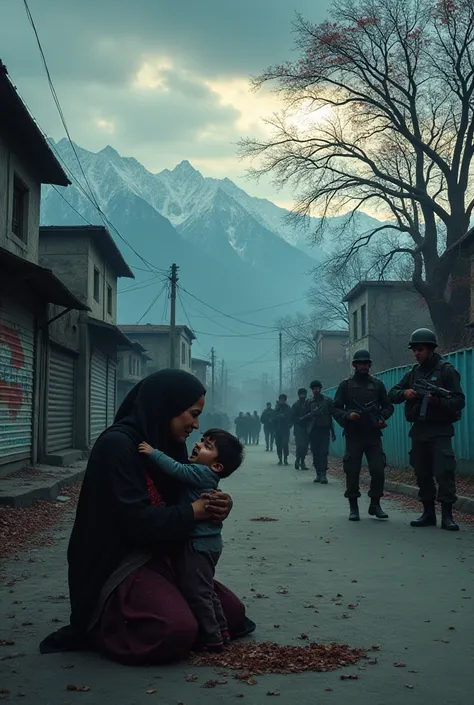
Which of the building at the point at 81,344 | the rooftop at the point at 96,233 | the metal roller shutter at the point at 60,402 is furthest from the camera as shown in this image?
the rooftop at the point at 96,233

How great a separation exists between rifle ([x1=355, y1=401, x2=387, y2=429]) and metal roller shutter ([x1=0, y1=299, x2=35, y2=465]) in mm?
6730

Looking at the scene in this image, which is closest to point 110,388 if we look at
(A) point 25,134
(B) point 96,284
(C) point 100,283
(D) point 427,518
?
(C) point 100,283

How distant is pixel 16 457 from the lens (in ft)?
50.5

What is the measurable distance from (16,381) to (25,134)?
4794mm

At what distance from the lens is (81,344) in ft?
77.6

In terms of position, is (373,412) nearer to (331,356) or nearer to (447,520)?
(447,520)

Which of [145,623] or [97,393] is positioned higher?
[97,393]

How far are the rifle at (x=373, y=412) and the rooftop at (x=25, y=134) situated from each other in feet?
23.8

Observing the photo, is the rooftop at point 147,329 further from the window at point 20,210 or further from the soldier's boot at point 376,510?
the soldier's boot at point 376,510

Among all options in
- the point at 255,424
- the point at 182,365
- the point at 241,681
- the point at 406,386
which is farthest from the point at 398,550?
the point at 182,365

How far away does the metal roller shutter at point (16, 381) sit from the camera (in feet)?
47.8

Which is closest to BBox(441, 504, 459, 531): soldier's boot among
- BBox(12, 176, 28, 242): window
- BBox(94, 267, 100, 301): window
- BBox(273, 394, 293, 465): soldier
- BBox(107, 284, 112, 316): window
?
BBox(12, 176, 28, 242): window

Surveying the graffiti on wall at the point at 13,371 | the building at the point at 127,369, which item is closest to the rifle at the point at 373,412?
the graffiti on wall at the point at 13,371

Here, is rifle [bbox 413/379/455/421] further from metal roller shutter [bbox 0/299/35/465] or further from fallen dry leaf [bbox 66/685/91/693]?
metal roller shutter [bbox 0/299/35/465]
